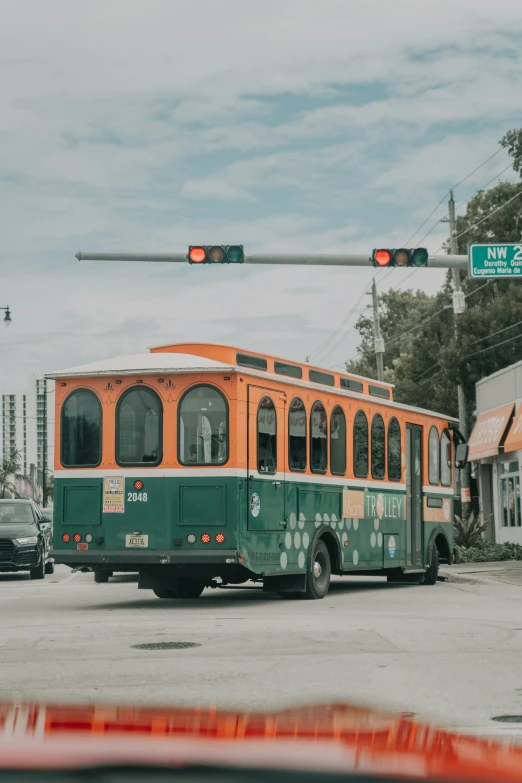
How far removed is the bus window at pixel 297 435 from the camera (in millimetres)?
17781

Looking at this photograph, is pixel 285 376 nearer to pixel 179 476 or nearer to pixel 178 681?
pixel 179 476

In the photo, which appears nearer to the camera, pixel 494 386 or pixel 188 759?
pixel 188 759

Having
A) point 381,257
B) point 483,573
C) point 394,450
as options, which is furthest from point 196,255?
point 483,573

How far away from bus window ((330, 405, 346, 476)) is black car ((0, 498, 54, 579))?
8.11 meters

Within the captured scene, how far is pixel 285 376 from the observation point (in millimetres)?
17781

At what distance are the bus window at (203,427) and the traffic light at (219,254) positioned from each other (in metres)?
6.06

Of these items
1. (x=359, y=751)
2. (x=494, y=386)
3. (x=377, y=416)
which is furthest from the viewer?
(x=494, y=386)

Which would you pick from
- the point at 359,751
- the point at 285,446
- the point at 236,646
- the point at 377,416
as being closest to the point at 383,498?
the point at 377,416

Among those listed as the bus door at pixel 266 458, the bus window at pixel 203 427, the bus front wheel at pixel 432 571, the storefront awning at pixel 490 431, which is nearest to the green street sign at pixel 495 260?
the bus front wheel at pixel 432 571

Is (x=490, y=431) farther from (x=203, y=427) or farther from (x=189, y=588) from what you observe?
(x=203, y=427)

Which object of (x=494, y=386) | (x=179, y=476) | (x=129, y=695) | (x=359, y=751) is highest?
(x=494, y=386)

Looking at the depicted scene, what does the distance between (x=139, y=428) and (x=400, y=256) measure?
23.9ft

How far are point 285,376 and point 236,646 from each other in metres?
6.13

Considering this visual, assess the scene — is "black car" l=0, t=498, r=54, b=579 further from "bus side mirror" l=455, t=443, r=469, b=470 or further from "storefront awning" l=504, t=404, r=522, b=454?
"storefront awning" l=504, t=404, r=522, b=454
